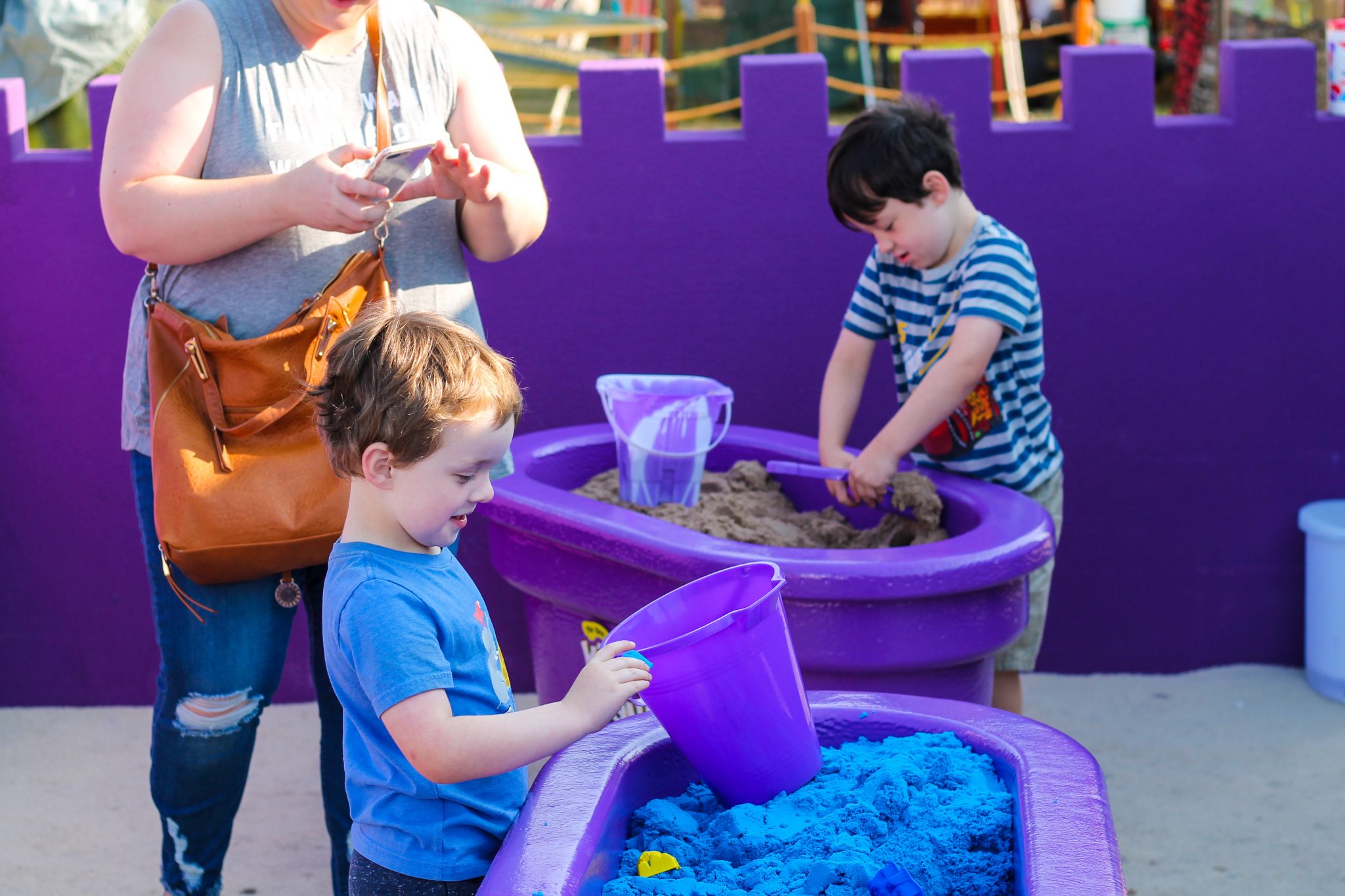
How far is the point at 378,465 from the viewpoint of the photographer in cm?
139

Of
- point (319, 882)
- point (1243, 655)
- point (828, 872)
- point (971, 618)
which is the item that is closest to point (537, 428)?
point (319, 882)

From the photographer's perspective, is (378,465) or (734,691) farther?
(734,691)

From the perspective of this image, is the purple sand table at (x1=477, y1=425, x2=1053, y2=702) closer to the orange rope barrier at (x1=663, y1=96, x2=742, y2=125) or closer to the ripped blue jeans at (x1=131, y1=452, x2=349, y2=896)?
the ripped blue jeans at (x1=131, y1=452, x2=349, y2=896)

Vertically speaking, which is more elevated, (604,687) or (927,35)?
(927,35)

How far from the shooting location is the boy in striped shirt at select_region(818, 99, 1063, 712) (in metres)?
2.48

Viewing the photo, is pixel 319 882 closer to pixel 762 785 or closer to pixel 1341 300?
pixel 762 785

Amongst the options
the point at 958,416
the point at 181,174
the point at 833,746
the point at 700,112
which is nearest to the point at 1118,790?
the point at 958,416

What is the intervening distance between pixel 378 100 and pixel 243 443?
0.50 metres

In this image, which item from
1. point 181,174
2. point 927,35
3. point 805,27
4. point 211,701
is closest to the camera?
point 181,174

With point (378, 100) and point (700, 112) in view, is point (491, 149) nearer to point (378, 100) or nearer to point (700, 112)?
point (378, 100)

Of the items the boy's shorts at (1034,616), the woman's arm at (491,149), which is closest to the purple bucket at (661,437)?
the boy's shorts at (1034,616)

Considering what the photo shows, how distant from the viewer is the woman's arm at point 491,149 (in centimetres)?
194

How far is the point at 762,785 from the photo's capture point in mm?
1558

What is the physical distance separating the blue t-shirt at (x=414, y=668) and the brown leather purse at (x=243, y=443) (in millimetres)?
407
